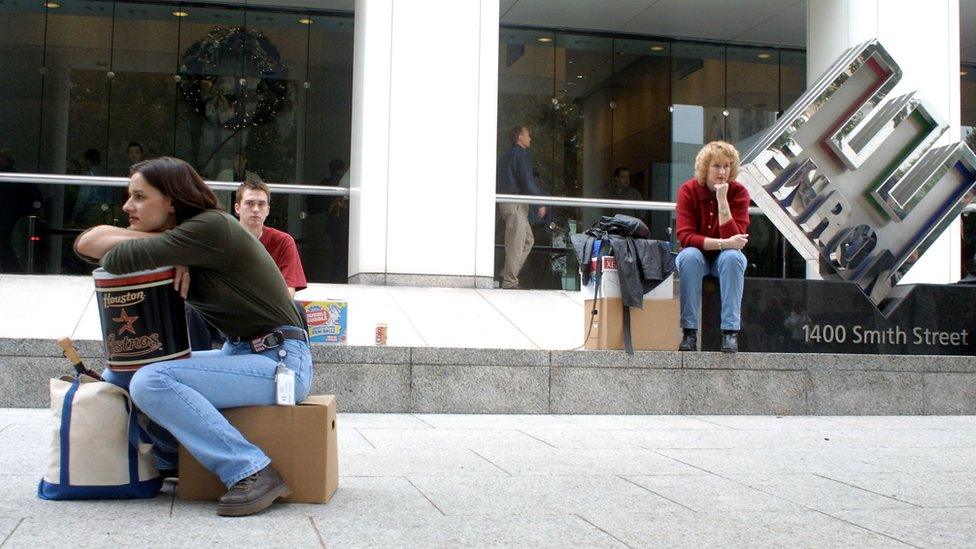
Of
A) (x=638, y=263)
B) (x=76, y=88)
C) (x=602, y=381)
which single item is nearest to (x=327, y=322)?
(x=602, y=381)

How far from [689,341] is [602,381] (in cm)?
86

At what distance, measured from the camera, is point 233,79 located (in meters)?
17.0

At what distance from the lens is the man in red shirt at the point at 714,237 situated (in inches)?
357

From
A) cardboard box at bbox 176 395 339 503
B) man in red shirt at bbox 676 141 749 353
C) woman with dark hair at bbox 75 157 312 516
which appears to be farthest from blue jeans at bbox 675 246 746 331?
cardboard box at bbox 176 395 339 503

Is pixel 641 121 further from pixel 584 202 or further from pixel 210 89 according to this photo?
pixel 210 89

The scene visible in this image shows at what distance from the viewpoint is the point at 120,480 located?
14.5 ft

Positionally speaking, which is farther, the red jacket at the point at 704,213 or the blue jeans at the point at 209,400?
the red jacket at the point at 704,213

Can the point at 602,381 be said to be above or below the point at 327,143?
below

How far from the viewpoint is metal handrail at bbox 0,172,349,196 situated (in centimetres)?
1423

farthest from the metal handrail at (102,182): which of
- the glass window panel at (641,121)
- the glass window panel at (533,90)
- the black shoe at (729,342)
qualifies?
the black shoe at (729,342)

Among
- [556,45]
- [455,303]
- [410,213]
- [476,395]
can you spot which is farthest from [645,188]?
[476,395]

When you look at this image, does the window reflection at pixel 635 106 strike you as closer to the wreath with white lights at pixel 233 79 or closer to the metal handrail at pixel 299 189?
the metal handrail at pixel 299 189

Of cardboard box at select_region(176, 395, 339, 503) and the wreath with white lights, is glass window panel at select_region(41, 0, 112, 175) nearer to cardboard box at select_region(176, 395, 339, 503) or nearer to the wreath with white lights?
the wreath with white lights

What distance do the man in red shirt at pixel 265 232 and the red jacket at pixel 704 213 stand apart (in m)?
3.38
